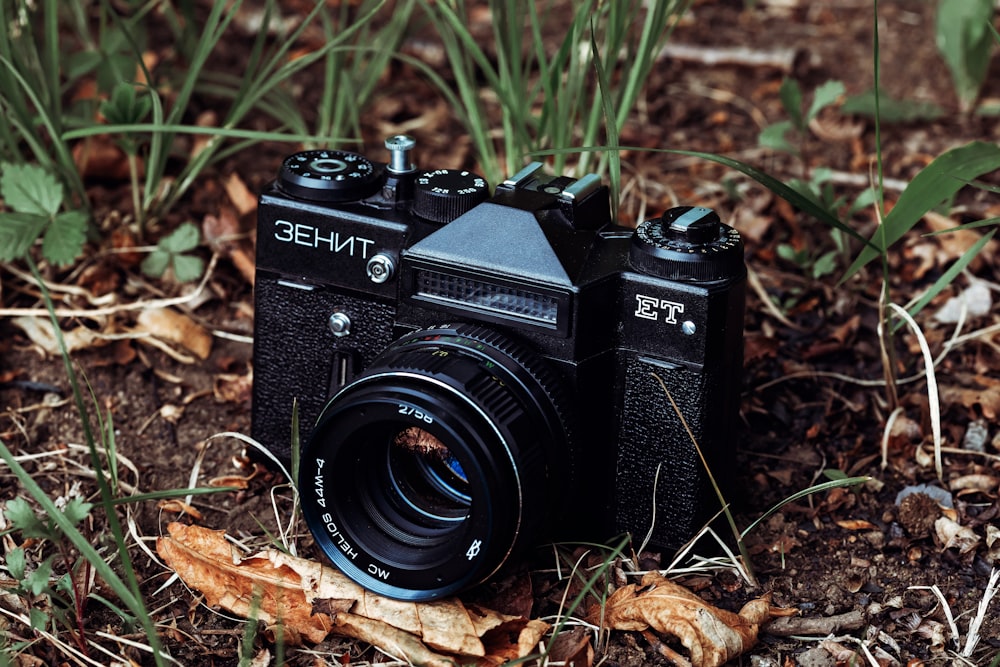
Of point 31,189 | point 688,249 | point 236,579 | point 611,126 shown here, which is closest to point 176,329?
point 31,189

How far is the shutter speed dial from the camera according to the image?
1.57m

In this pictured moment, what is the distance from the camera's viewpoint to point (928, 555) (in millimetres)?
1800

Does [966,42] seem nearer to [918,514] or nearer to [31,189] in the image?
[918,514]

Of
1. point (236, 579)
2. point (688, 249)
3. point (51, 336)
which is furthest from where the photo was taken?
point (51, 336)

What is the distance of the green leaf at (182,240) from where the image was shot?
86.6 inches

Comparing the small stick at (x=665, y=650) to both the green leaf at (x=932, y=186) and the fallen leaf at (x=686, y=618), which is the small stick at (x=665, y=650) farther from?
the green leaf at (x=932, y=186)

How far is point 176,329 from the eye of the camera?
220cm

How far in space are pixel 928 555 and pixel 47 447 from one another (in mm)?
1376

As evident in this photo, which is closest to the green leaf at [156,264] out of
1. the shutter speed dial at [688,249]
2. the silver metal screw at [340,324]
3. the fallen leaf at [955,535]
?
the silver metal screw at [340,324]

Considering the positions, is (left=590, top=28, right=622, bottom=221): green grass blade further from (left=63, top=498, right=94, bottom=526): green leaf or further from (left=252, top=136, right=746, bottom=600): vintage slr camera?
(left=63, top=498, right=94, bottom=526): green leaf

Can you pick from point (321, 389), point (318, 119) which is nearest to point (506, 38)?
point (318, 119)

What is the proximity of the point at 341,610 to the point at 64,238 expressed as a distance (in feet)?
2.72

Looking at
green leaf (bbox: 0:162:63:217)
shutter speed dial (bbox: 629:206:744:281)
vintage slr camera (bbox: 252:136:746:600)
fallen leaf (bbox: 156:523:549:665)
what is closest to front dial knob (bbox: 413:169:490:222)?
vintage slr camera (bbox: 252:136:746:600)

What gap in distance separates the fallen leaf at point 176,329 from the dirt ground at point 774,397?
0.02 m
